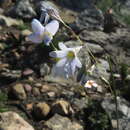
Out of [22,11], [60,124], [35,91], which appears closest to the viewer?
[60,124]

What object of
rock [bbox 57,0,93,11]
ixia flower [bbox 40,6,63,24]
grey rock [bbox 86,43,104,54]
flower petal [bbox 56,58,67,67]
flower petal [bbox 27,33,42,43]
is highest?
ixia flower [bbox 40,6,63,24]

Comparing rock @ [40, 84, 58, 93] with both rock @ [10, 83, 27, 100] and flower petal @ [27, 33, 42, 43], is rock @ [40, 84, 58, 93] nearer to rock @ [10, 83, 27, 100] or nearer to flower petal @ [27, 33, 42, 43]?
rock @ [10, 83, 27, 100]

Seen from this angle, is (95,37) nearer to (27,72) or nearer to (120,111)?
(27,72)

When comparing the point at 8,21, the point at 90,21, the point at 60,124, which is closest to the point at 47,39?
the point at 60,124

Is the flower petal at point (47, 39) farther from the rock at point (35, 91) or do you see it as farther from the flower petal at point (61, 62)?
the rock at point (35, 91)

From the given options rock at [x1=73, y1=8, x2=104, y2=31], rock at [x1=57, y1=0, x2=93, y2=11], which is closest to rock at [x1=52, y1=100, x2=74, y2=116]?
rock at [x1=73, y1=8, x2=104, y2=31]

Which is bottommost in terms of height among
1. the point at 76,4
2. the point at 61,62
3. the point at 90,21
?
the point at 90,21
